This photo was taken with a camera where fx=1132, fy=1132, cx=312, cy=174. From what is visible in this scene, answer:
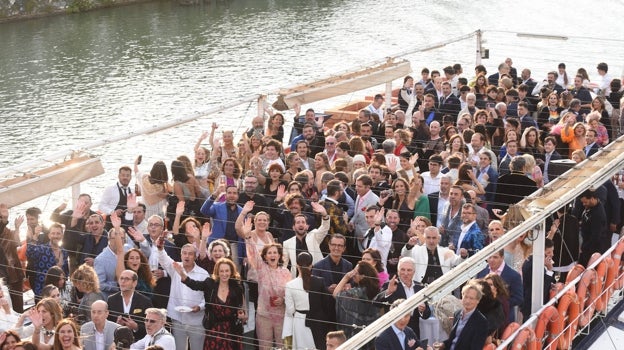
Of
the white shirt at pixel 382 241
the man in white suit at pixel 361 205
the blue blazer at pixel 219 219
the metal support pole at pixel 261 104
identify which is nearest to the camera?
the white shirt at pixel 382 241

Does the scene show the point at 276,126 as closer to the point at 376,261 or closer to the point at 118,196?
the point at 118,196

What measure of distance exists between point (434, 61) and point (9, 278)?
1743cm

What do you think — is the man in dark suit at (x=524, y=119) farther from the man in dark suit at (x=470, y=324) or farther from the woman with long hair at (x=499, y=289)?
the man in dark suit at (x=470, y=324)

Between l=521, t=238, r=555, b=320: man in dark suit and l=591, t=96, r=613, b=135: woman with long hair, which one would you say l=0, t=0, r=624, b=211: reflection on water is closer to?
l=591, t=96, r=613, b=135: woman with long hair

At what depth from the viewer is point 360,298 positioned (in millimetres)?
7992

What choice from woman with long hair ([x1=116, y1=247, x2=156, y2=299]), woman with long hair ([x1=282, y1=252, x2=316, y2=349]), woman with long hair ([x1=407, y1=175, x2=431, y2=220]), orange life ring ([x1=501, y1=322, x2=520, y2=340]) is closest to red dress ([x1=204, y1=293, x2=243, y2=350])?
woman with long hair ([x1=282, y1=252, x2=316, y2=349])

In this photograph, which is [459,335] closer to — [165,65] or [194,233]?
[194,233]

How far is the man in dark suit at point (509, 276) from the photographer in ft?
26.1

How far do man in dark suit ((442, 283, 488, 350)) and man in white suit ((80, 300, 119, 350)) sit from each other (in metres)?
2.36

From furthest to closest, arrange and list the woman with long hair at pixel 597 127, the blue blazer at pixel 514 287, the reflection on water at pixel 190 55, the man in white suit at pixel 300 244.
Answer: the reflection on water at pixel 190 55
the woman with long hair at pixel 597 127
the man in white suit at pixel 300 244
the blue blazer at pixel 514 287

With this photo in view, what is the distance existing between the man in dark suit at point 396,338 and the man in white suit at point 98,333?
188cm

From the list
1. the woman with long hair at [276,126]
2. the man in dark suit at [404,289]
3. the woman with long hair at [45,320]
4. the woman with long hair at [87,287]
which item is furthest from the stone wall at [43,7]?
the man in dark suit at [404,289]

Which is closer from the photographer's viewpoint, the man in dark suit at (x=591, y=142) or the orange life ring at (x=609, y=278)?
the orange life ring at (x=609, y=278)

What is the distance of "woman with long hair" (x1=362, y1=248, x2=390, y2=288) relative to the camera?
8211mm
